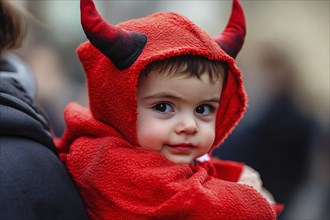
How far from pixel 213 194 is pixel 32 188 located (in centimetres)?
40

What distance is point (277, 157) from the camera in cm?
325

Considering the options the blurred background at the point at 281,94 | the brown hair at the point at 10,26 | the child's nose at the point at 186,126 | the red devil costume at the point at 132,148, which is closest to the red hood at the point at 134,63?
the red devil costume at the point at 132,148

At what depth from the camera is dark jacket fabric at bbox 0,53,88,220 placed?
121 cm

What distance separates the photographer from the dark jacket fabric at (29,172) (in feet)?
3.95

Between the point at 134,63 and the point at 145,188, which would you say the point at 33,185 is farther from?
the point at 134,63

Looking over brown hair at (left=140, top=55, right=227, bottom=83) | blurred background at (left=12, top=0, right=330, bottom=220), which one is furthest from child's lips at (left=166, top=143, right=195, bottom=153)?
blurred background at (left=12, top=0, right=330, bottom=220)

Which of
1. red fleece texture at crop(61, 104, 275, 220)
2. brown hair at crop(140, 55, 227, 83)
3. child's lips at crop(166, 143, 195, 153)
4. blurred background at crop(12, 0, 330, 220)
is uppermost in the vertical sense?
brown hair at crop(140, 55, 227, 83)

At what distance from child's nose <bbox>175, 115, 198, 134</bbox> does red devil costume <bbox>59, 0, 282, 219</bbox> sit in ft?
0.26

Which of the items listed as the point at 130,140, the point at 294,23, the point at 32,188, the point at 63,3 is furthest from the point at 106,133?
the point at 63,3

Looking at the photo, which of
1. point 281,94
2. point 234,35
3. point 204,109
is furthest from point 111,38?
point 281,94

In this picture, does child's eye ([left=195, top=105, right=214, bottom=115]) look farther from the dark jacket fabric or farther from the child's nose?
the dark jacket fabric

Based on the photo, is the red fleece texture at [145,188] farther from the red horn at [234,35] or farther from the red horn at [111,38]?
the red horn at [234,35]

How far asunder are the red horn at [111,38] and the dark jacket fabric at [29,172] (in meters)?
0.24

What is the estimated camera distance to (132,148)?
1.44 meters
